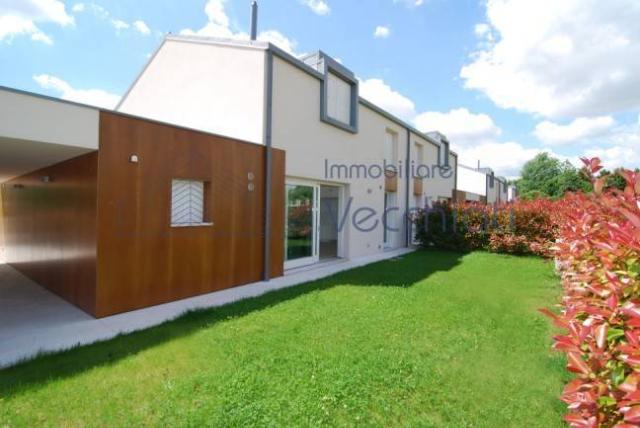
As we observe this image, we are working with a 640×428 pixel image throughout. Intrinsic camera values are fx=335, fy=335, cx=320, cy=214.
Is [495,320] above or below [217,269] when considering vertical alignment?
below

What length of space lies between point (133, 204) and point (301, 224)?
17.2 ft

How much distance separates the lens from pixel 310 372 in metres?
3.96

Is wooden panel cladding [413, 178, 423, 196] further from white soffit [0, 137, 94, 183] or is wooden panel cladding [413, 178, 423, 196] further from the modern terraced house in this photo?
white soffit [0, 137, 94, 183]

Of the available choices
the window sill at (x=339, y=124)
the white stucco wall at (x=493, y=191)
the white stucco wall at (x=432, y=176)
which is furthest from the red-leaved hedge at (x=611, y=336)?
the white stucco wall at (x=493, y=191)

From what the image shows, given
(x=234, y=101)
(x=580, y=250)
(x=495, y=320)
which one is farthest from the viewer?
(x=234, y=101)

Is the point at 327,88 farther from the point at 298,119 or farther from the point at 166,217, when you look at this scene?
the point at 166,217

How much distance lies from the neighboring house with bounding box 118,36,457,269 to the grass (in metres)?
4.23

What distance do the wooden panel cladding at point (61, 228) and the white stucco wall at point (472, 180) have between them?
36781 mm

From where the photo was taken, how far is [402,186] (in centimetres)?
1664

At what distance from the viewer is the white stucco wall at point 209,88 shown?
8.77 metres

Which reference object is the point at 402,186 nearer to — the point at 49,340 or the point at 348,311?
the point at 348,311

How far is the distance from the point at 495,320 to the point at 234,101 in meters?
8.03

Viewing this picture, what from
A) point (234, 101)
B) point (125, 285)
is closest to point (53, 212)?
point (125, 285)

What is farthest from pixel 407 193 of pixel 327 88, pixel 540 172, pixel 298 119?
pixel 540 172
